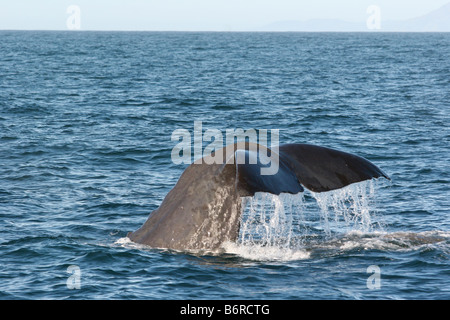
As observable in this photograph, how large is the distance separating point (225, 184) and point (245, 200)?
0.29 meters

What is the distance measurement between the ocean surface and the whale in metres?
0.39

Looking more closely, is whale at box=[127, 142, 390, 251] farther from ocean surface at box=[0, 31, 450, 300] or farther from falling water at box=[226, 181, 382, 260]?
ocean surface at box=[0, 31, 450, 300]

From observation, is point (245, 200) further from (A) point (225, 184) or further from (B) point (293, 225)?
(B) point (293, 225)

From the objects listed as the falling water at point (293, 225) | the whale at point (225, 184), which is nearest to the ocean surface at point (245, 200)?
the falling water at point (293, 225)

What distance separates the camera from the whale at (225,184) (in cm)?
716

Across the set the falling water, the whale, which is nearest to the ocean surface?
the falling water

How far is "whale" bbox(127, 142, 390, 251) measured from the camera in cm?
716

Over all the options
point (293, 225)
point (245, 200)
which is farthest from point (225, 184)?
point (293, 225)

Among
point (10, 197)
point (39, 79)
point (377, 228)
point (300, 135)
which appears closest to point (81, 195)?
point (10, 197)

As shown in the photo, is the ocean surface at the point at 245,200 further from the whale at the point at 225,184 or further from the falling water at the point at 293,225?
the whale at the point at 225,184

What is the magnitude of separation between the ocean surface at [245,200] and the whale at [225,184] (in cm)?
39

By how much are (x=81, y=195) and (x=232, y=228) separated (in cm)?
702

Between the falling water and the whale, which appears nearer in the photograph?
the whale
